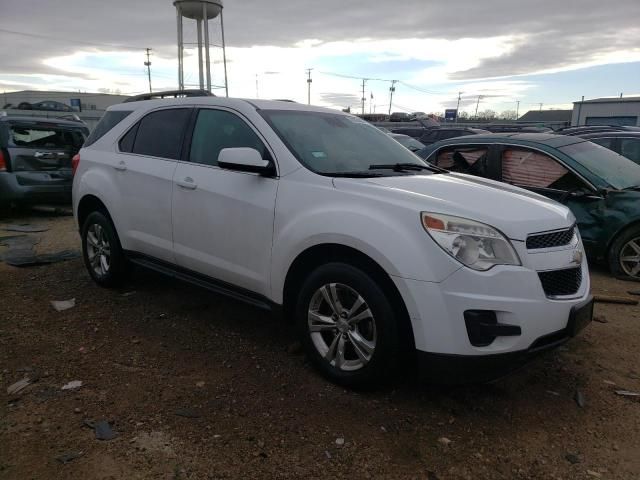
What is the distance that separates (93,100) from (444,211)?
76.3m

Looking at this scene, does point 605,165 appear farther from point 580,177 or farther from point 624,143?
point 624,143

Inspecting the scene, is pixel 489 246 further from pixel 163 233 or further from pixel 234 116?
pixel 163 233

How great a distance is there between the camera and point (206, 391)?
3270mm

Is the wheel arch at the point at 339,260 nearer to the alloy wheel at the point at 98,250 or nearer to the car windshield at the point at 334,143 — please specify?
the car windshield at the point at 334,143

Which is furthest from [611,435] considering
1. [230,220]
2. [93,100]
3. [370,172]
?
[93,100]

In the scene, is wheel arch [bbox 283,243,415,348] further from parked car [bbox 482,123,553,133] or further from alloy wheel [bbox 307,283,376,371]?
parked car [bbox 482,123,553,133]

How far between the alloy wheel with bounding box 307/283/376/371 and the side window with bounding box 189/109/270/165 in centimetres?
124

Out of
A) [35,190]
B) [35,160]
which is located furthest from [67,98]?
[35,190]

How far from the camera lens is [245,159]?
3463mm

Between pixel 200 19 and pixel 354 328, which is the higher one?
pixel 200 19

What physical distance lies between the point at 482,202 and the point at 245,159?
1.54 metres

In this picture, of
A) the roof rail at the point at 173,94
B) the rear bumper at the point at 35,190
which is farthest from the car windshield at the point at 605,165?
the rear bumper at the point at 35,190

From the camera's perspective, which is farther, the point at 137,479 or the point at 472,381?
the point at 472,381

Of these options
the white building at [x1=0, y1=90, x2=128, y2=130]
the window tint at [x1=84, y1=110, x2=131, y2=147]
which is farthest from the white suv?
the white building at [x1=0, y1=90, x2=128, y2=130]
